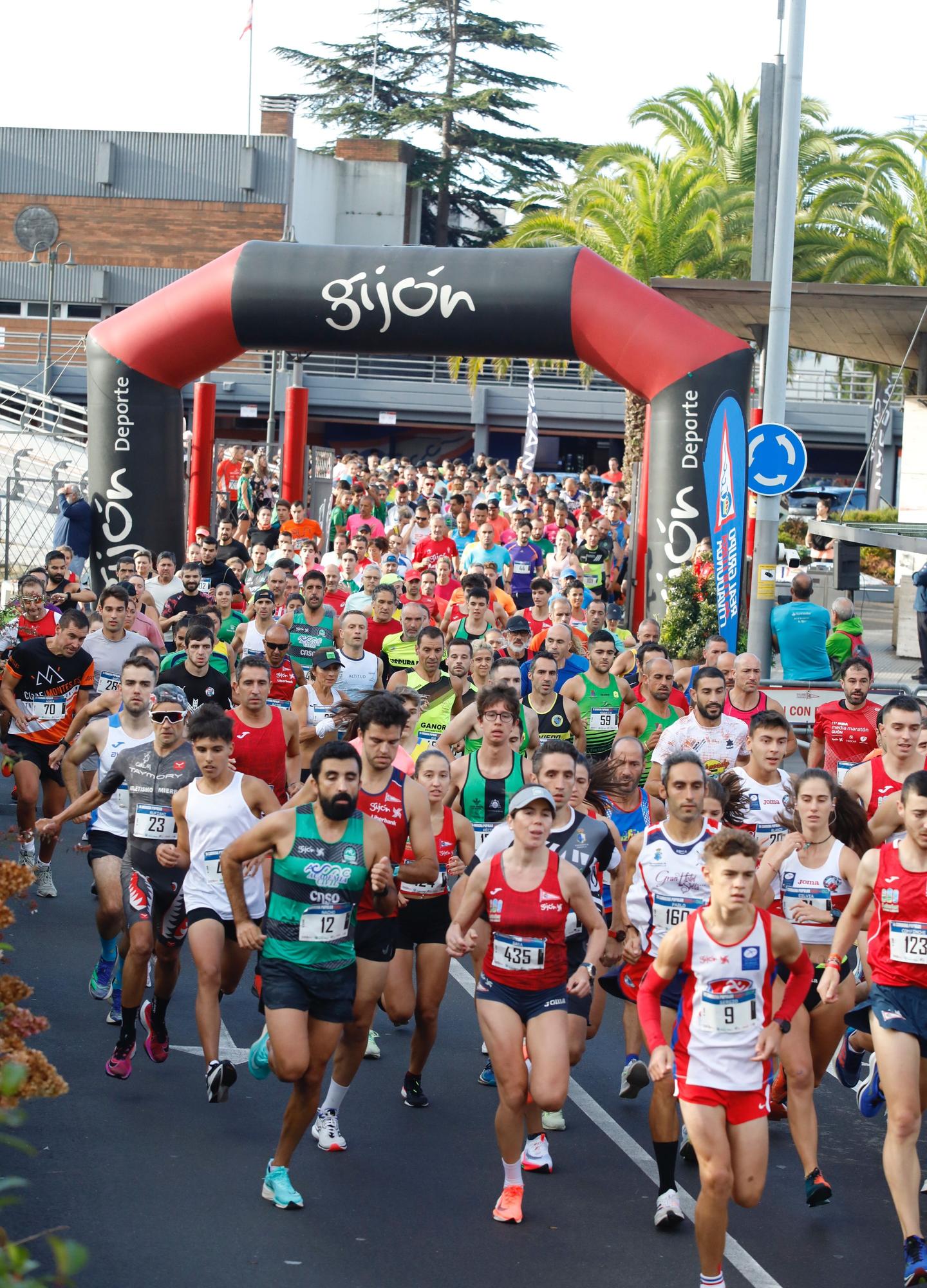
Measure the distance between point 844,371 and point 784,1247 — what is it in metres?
43.8

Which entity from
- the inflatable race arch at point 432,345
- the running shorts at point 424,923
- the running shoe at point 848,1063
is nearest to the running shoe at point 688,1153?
the running shoe at point 848,1063

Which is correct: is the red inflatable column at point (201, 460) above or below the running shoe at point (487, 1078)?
above

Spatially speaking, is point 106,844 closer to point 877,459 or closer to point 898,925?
point 898,925

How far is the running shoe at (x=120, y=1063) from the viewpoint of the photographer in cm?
715

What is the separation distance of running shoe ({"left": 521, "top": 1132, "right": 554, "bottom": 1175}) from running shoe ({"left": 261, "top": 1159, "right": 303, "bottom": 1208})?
39.0 inches

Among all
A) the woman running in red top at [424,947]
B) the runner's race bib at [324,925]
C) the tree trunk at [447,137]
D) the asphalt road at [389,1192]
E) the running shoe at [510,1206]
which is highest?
the tree trunk at [447,137]

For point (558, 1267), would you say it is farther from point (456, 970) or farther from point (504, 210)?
point (504, 210)

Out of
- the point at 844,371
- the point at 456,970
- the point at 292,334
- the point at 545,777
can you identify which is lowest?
the point at 456,970

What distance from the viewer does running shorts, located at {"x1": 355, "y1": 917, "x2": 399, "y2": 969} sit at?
6797mm

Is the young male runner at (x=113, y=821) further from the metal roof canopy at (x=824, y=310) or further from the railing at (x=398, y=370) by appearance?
the railing at (x=398, y=370)

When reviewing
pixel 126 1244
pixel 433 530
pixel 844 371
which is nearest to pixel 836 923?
pixel 126 1244

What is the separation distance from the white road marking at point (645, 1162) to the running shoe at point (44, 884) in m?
4.24

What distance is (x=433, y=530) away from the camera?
17.3m

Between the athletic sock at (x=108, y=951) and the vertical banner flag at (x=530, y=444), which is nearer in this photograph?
the athletic sock at (x=108, y=951)
